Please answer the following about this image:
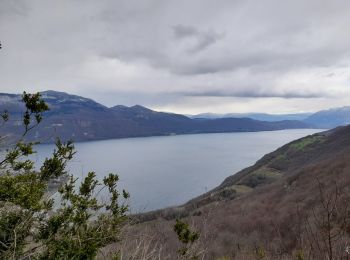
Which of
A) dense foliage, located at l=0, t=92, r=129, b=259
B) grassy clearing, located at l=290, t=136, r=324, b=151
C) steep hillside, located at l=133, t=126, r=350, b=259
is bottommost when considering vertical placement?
steep hillside, located at l=133, t=126, r=350, b=259

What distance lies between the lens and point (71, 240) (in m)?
4.60

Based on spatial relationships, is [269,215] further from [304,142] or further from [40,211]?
[304,142]

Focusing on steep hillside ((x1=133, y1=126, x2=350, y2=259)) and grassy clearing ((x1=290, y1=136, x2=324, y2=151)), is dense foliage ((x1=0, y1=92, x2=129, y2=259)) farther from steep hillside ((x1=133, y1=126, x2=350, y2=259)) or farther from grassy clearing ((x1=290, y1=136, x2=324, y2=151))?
grassy clearing ((x1=290, y1=136, x2=324, y2=151))

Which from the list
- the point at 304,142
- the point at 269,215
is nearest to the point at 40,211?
the point at 269,215

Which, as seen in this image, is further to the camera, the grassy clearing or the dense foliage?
the grassy clearing

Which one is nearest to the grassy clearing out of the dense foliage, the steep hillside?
the steep hillside

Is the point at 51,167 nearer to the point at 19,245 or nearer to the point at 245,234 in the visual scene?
the point at 19,245

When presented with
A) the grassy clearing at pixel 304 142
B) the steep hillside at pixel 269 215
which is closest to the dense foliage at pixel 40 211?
the steep hillside at pixel 269 215

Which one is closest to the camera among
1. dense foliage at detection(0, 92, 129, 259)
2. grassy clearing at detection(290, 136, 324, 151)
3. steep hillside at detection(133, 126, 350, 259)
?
dense foliage at detection(0, 92, 129, 259)

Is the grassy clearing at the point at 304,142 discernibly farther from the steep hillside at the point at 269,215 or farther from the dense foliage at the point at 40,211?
the dense foliage at the point at 40,211

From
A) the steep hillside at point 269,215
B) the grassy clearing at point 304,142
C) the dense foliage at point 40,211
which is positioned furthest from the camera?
the grassy clearing at point 304,142

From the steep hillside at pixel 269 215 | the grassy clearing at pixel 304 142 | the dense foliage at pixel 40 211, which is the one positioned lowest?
the steep hillside at pixel 269 215

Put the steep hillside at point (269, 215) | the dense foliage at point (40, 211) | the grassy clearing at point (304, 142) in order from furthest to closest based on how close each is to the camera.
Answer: the grassy clearing at point (304, 142) < the steep hillside at point (269, 215) < the dense foliage at point (40, 211)

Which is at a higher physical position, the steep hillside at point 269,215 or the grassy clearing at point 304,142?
the grassy clearing at point 304,142
